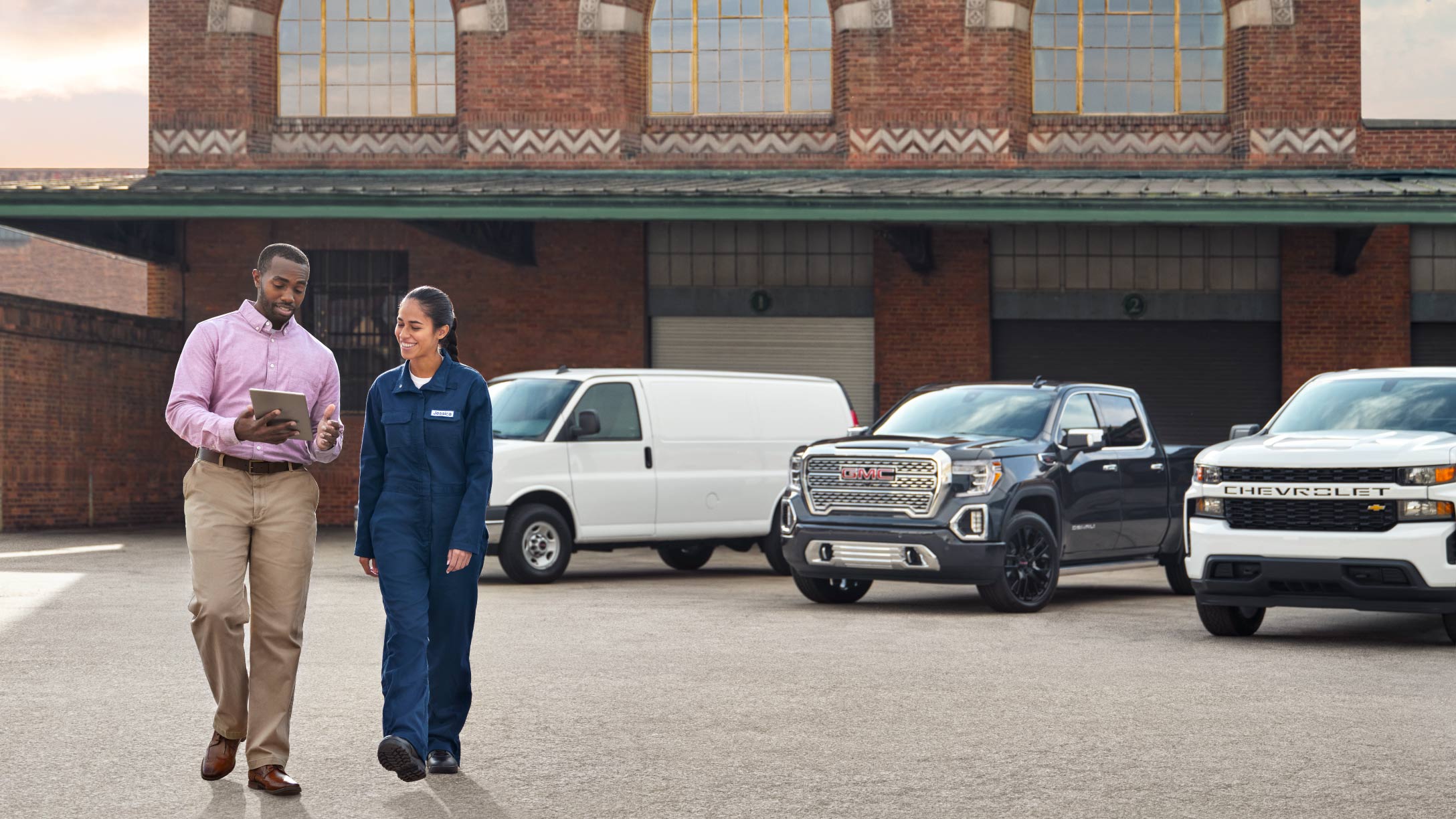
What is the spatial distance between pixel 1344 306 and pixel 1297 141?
2515mm

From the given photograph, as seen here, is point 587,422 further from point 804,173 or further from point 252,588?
point 804,173

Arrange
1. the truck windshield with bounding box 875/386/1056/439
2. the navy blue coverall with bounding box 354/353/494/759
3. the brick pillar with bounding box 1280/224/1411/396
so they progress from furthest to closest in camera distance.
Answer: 1. the brick pillar with bounding box 1280/224/1411/396
2. the truck windshield with bounding box 875/386/1056/439
3. the navy blue coverall with bounding box 354/353/494/759

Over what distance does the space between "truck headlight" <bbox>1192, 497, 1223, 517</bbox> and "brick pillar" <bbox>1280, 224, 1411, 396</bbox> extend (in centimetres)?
1430

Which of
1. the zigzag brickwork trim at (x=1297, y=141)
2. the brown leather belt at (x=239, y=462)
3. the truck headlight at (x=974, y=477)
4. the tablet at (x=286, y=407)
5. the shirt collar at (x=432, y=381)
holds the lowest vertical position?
the truck headlight at (x=974, y=477)

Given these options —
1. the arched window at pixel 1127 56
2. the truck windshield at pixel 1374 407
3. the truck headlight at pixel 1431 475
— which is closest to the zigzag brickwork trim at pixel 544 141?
the arched window at pixel 1127 56

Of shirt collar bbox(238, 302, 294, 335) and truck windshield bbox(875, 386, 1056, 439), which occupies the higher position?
shirt collar bbox(238, 302, 294, 335)

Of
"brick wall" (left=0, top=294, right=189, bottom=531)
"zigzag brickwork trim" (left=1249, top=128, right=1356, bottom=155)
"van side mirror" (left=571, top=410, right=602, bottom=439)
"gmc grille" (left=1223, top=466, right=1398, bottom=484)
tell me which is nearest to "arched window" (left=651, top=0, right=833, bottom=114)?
"zigzag brickwork trim" (left=1249, top=128, right=1356, bottom=155)

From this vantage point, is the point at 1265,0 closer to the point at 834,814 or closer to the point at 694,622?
the point at 694,622

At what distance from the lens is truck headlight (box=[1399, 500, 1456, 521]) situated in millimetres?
10711

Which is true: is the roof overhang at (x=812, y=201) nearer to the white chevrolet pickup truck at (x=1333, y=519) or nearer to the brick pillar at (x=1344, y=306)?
the brick pillar at (x=1344, y=306)

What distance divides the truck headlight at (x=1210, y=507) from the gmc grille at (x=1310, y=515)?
0.12 feet

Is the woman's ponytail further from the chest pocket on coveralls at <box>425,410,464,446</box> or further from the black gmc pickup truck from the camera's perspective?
the black gmc pickup truck

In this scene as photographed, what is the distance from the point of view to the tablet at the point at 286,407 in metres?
6.23

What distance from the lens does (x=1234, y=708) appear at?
839 centimetres
